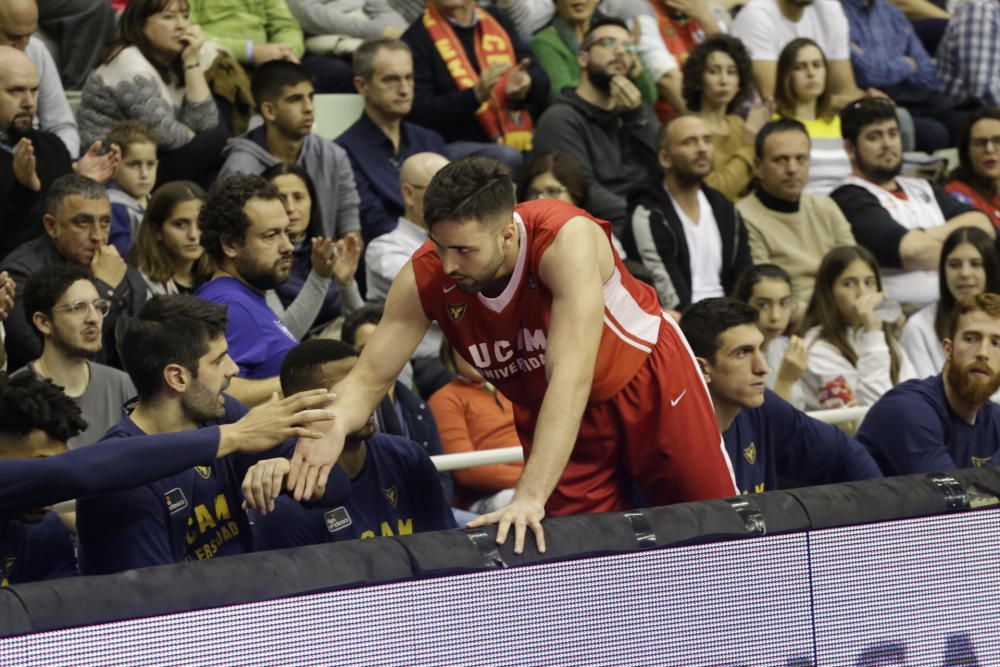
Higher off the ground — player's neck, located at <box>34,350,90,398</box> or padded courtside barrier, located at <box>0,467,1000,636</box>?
padded courtside barrier, located at <box>0,467,1000,636</box>

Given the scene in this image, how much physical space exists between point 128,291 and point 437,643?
11.1 feet

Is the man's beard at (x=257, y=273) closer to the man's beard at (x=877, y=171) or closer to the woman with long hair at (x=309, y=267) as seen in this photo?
the woman with long hair at (x=309, y=267)

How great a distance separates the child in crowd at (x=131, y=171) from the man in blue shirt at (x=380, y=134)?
124 centimetres

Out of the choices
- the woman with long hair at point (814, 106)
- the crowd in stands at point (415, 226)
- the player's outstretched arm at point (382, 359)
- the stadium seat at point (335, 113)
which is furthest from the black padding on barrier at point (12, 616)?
the woman with long hair at point (814, 106)

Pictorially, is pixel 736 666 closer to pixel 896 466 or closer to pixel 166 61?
pixel 896 466

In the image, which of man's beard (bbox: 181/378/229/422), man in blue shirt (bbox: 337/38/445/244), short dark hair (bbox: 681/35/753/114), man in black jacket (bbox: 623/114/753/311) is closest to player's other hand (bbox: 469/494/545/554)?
man's beard (bbox: 181/378/229/422)

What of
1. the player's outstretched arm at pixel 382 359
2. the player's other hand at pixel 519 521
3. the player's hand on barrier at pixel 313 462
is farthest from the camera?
the player's outstretched arm at pixel 382 359

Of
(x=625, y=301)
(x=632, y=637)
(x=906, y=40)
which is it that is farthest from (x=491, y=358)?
(x=906, y=40)

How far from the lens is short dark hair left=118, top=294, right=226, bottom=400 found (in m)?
4.44

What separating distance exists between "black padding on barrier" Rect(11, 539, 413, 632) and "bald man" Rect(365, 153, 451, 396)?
3.80 meters

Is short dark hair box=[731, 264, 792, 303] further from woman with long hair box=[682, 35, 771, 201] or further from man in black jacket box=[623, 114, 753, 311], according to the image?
woman with long hair box=[682, 35, 771, 201]

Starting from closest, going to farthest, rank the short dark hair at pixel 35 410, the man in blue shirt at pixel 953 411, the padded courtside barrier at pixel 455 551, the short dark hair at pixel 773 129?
the padded courtside barrier at pixel 455 551
the short dark hair at pixel 35 410
the man in blue shirt at pixel 953 411
the short dark hair at pixel 773 129

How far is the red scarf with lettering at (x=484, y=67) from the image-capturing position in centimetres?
861

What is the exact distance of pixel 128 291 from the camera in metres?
6.25
